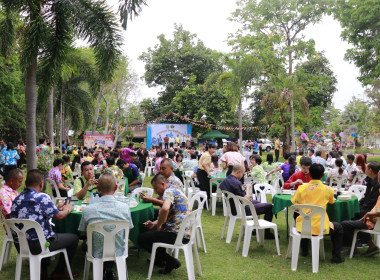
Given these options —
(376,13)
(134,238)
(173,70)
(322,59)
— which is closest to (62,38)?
(134,238)

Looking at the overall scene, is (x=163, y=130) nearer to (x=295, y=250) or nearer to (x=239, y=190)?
(x=239, y=190)

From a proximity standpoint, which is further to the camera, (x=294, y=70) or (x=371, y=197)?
(x=294, y=70)

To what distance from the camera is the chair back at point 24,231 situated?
384 centimetres

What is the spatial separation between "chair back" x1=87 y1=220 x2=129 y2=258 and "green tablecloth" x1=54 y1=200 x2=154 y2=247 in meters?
0.68

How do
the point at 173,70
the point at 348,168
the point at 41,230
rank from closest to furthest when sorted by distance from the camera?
the point at 41,230
the point at 348,168
the point at 173,70

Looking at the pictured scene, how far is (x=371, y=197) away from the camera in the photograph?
5.56m

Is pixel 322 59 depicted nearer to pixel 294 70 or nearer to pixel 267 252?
pixel 294 70

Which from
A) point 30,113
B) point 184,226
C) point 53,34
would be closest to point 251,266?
point 184,226

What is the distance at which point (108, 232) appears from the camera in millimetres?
3807

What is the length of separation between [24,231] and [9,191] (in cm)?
96

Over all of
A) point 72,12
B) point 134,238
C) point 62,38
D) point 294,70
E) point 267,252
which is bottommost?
point 267,252

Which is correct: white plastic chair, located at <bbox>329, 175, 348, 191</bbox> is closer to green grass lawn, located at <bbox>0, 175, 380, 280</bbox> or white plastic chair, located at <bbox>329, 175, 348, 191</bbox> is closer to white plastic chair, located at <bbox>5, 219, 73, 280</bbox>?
green grass lawn, located at <bbox>0, 175, 380, 280</bbox>

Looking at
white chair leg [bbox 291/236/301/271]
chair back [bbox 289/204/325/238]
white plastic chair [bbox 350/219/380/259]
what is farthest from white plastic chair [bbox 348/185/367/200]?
white chair leg [bbox 291/236/301/271]

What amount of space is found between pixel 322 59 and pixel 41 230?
33098 mm
